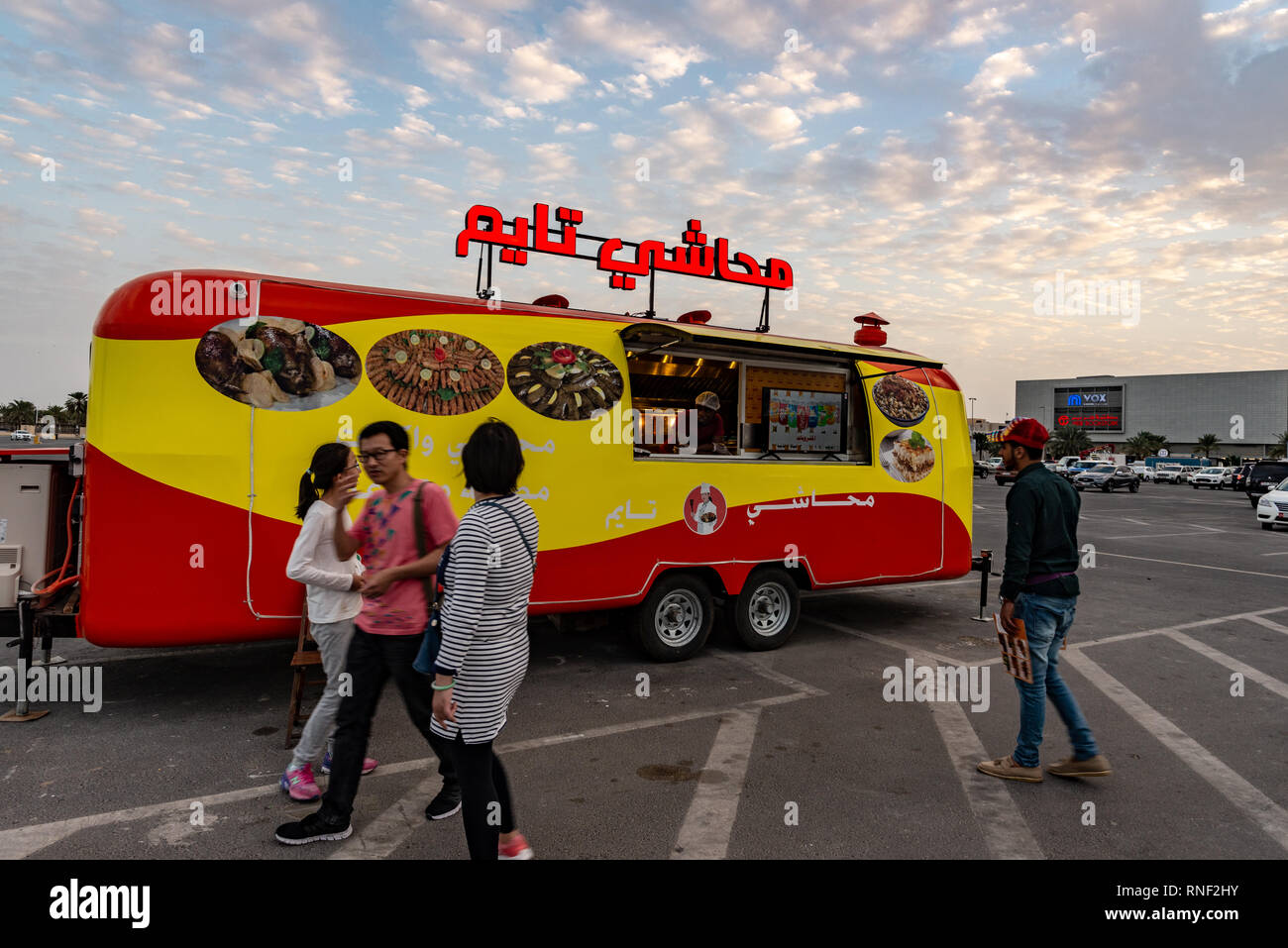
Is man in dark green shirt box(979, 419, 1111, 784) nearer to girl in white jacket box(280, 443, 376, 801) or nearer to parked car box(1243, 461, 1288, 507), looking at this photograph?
girl in white jacket box(280, 443, 376, 801)

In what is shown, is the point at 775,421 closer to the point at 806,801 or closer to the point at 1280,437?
the point at 806,801

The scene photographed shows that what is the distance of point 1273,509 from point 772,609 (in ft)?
66.7

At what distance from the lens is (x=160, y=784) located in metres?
4.09

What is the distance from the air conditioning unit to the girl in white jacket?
2916mm

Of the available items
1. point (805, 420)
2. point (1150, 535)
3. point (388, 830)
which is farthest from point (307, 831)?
point (1150, 535)

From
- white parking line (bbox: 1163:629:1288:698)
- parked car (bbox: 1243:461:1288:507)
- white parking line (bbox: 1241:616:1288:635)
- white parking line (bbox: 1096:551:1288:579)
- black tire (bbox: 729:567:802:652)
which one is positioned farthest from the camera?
parked car (bbox: 1243:461:1288:507)

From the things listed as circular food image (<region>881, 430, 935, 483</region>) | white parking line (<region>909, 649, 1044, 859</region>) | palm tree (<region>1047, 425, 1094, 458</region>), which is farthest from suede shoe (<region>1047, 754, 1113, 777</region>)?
palm tree (<region>1047, 425, 1094, 458</region>)

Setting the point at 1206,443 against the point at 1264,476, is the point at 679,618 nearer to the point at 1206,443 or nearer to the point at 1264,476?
the point at 1264,476

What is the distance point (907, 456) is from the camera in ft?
25.6

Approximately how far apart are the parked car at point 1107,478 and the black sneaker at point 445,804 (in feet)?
136

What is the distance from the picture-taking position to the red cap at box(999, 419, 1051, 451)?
4.35 metres

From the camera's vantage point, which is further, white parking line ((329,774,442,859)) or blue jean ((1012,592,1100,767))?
blue jean ((1012,592,1100,767))

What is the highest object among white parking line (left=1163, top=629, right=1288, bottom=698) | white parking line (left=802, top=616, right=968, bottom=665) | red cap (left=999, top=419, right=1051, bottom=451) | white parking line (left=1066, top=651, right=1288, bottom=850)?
red cap (left=999, top=419, right=1051, bottom=451)
